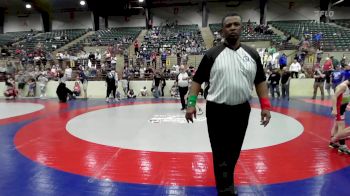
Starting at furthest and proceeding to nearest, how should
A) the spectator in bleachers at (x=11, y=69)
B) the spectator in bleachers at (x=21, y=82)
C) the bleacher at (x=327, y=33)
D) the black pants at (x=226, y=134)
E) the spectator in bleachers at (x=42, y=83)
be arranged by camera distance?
the bleacher at (x=327, y=33)
the spectator in bleachers at (x=11, y=69)
the spectator in bleachers at (x=21, y=82)
the spectator in bleachers at (x=42, y=83)
the black pants at (x=226, y=134)

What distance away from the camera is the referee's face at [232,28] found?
2473mm

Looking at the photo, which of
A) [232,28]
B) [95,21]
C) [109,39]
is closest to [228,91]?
[232,28]

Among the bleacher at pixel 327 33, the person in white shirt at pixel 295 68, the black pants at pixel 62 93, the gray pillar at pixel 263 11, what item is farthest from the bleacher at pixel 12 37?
the bleacher at pixel 327 33

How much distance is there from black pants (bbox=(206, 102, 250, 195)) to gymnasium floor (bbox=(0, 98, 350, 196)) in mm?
342

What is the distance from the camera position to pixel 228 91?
2564 millimetres

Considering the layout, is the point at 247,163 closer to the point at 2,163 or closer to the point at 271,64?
the point at 2,163

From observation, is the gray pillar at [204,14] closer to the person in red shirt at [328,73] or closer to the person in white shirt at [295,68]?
the person in white shirt at [295,68]

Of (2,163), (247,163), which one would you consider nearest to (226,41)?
(247,163)

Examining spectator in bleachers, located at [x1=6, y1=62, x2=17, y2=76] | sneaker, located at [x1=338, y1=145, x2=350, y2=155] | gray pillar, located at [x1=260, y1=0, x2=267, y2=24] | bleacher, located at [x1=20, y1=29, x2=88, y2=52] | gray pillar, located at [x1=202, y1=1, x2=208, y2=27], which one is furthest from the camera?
gray pillar, located at [x1=202, y1=1, x2=208, y2=27]

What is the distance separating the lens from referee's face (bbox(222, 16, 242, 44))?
2473mm

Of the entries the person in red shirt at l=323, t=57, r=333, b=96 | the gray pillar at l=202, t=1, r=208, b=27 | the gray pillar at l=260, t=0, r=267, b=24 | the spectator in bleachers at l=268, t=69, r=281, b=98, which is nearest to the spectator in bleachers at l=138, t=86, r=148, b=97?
the spectator in bleachers at l=268, t=69, r=281, b=98

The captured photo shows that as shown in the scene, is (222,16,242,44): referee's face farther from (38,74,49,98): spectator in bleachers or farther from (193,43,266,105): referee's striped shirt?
(38,74,49,98): spectator in bleachers

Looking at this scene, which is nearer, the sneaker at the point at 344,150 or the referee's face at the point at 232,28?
the referee's face at the point at 232,28

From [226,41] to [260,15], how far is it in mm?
26475
